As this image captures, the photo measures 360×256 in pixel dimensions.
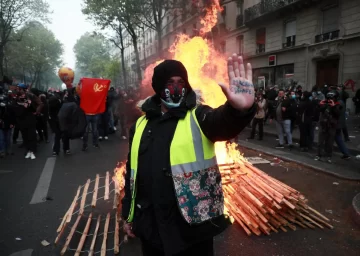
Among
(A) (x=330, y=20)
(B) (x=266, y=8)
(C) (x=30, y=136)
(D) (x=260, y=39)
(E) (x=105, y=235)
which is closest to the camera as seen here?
(E) (x=105, y=235)

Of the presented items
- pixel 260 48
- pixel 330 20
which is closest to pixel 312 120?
pixel 330 20

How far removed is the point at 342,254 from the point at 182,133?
9.72 ft

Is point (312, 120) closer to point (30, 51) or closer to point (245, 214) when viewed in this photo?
point (245, 214)

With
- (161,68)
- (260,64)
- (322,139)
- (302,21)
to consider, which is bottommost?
(322,139)

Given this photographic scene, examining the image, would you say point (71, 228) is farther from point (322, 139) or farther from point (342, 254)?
point (322, 139)

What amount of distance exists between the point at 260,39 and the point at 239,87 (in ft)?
80.8

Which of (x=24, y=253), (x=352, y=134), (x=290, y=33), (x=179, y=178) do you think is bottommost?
(x=24, y=253)

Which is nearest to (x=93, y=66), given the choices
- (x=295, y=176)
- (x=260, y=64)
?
(x=260, y=64)

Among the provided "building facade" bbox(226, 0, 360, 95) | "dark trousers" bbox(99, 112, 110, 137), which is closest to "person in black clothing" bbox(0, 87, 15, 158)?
"dark trousers" bbox(99, 112, 110, 137)

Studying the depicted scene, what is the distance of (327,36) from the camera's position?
17.9 m

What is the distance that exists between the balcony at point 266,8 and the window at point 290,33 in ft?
3.59

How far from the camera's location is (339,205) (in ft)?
15.8

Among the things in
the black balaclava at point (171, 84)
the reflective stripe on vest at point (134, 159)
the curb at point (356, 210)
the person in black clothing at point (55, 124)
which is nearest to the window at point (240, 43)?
the person in black clothing at point (55, 124)

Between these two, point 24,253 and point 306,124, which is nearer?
point 24,253
